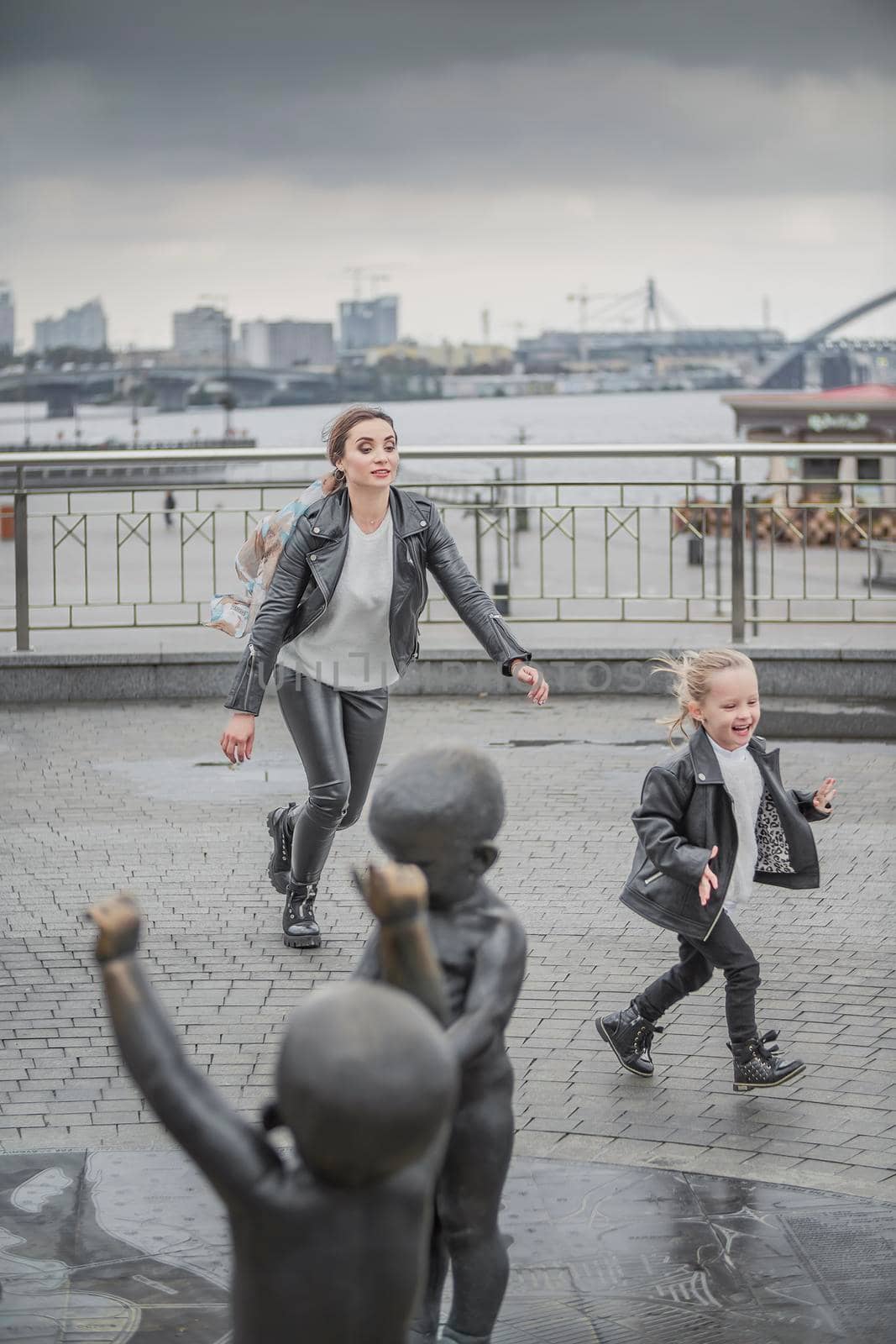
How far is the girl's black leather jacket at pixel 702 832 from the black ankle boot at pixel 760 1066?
1.30 ft

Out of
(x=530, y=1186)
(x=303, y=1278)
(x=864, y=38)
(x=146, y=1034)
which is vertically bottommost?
(x=530, y=1186)

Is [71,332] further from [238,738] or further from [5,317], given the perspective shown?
[238,738]

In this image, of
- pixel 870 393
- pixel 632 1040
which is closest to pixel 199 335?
pixel 870 393

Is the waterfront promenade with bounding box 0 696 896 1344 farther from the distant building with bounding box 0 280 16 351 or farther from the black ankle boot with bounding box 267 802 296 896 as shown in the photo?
the distant building with bounding box 0 280 16 351

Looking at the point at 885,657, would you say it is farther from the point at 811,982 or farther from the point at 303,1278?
the point at 303,1278

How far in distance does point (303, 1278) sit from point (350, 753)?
413 cm

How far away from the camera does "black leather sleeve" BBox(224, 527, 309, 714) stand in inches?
239

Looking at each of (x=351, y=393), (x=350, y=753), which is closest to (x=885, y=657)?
(x=350, y=753)

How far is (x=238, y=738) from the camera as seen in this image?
5914 millimetres

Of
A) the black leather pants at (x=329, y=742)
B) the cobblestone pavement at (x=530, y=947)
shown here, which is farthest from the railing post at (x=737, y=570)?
the black leather pants at (x=329, y=742)

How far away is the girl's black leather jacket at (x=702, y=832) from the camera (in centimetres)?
499

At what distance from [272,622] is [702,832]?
74.1 inches

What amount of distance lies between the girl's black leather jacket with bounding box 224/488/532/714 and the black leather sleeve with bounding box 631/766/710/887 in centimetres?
122

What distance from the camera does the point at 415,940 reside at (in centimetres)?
274
